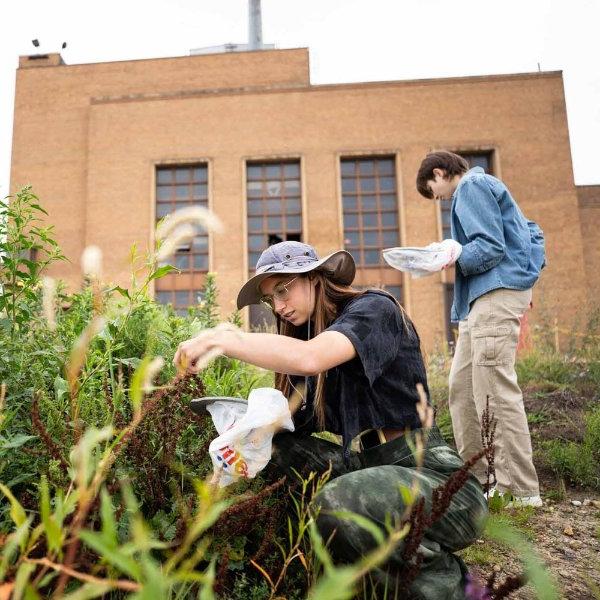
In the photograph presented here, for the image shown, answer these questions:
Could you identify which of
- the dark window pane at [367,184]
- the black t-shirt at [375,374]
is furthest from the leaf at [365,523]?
the dark window pane at [367,184]

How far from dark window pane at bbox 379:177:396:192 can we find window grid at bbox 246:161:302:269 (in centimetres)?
309

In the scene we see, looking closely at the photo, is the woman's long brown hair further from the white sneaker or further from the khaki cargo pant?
A: the white sneaker

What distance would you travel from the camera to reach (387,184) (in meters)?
22.5

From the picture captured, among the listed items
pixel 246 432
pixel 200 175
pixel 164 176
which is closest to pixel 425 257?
pixel 246 432

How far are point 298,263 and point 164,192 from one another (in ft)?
71.5

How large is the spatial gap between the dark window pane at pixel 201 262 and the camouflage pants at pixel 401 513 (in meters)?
20.5

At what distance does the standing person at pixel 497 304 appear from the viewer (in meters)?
3.53

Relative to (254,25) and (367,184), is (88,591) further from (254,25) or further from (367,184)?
(254,25)

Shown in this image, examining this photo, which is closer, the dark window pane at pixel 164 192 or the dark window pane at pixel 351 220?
the dark window pane at pixel 351 220

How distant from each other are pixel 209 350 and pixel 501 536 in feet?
3.75

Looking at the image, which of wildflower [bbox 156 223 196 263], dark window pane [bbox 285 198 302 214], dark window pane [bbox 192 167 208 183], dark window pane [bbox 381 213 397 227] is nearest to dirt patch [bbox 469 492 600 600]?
wildflower [bbox 156 223 196 263]

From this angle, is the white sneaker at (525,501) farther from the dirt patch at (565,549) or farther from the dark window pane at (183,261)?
the dark window pane at (183,261)

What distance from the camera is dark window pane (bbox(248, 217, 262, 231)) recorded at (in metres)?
22.6

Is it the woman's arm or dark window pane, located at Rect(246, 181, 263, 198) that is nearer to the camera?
the woman's arm
